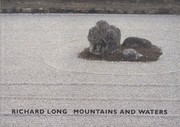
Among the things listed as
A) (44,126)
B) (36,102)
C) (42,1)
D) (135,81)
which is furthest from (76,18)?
(44,126)

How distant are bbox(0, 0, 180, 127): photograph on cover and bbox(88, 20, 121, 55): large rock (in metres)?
0.02

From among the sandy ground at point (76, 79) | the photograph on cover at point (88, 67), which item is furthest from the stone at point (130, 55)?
the sandy ground at point (76, 79)

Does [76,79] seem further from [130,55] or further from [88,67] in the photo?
[130,55]

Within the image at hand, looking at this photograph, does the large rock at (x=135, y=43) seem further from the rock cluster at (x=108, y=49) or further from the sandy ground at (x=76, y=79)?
the sandy ground at (x=76, y=79)

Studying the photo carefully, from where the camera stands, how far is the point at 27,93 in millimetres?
7469

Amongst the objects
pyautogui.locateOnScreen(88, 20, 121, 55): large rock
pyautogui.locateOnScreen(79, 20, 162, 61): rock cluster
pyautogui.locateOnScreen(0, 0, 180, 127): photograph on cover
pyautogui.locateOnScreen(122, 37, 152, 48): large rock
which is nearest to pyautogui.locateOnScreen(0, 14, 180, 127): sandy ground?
pyautogui.locateOnScreen(0, 0, 180, 127): photograph on cover

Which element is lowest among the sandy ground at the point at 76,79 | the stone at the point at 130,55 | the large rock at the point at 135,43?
the sandy ground at the point at 76,79

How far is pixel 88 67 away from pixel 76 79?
61cm

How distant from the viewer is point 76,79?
7.99m

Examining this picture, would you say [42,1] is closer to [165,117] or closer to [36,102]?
[36,102]

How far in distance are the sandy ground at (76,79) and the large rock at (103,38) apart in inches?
14.7

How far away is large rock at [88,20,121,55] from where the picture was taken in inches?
349

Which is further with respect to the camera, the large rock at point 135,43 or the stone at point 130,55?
the large rock at point 135,43

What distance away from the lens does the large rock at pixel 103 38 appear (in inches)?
349
